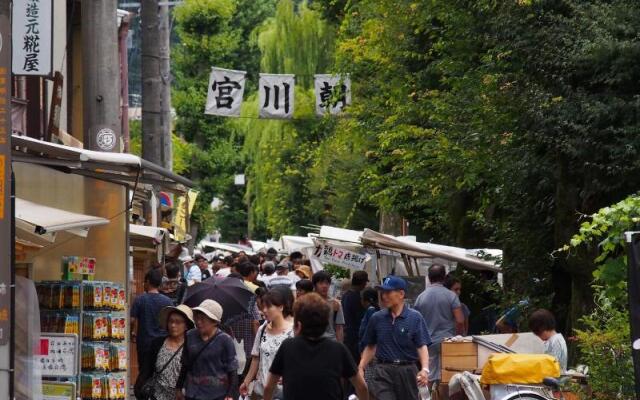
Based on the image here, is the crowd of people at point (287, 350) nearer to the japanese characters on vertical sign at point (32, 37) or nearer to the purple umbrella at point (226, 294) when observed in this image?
the purple umbrella at point (226, 294)

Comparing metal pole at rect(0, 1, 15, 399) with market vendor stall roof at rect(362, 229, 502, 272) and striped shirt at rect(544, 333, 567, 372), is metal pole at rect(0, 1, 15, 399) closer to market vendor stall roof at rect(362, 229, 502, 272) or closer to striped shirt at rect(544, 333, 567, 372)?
striped shirt at rect(544, 333, 567, 372)

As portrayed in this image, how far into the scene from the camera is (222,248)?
171ft

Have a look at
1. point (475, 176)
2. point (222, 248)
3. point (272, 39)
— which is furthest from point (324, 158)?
point (475, 176)

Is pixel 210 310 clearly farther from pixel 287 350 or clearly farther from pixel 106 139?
pixel 106 139

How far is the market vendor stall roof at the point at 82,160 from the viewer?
39.3 ft

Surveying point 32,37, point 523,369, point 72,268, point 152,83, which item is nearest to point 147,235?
point 152,83

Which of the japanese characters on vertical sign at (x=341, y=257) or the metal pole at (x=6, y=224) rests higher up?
the metal pole at (x=6, y=224)

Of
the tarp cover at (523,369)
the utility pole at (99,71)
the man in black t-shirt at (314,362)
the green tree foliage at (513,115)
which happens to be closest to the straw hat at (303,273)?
the green tree foliage at (513,115)

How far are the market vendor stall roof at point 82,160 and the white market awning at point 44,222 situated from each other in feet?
1.52

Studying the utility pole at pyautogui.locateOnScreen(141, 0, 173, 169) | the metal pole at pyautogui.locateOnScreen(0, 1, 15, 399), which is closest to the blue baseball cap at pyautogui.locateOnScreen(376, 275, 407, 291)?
the metal pole at pyautogui.locateOnScreen(0, 1, 15, 399)

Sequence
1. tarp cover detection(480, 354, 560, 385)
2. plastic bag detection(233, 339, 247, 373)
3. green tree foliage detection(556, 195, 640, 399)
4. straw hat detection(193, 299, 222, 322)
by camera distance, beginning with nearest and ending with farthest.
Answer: green tree foliage detection(556, 195, 640, 399)
straw hat detection(193, 299, 222, 322)
tarp cover detection(480, 354, 560, 385)
plastic bag detection(233, 339, 247, 373)

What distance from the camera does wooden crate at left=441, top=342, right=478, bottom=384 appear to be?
46.2 feet

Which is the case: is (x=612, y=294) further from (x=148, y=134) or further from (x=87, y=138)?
(x=148, y=134)

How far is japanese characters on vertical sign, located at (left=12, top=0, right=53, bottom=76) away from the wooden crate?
6031 mm
